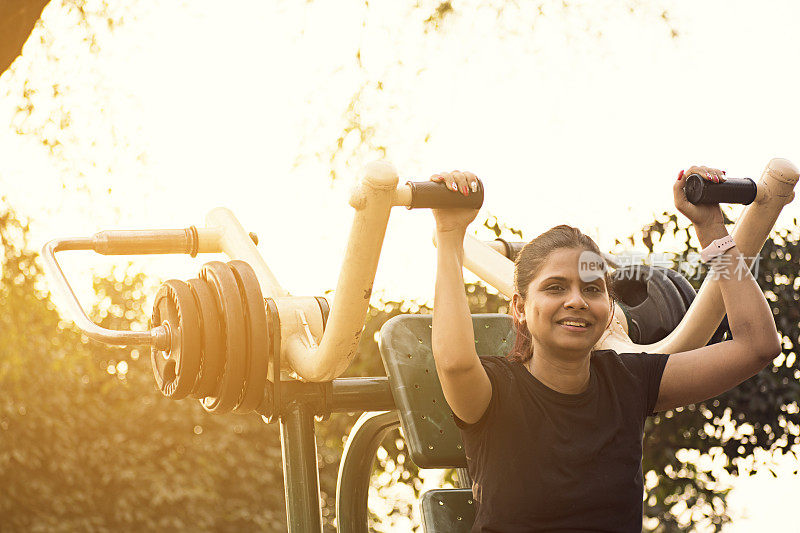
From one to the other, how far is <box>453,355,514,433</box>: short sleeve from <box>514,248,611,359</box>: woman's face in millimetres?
110

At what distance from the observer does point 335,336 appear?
223 cm

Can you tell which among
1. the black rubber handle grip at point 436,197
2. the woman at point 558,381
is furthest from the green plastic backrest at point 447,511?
the black rubber handle grip at point 436,197

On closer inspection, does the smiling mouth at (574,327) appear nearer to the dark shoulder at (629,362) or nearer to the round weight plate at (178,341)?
the dark shoulder at (629,362)

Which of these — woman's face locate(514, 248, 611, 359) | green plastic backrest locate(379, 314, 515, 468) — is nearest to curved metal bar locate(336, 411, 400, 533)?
green plastic backrest locate(379, 314, 515, 468)

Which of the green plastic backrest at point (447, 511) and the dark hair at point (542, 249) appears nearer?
the dark hair at point (542, 249)

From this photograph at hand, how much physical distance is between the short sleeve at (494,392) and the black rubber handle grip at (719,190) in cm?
53

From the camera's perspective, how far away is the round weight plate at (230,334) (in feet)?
7.77

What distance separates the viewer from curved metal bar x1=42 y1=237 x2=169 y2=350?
2.51 m

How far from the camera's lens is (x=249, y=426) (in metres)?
6.68

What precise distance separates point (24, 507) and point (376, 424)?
4.58 m

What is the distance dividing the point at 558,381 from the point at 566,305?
20cm

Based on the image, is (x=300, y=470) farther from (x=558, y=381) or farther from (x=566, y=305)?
(x=566, y=305)

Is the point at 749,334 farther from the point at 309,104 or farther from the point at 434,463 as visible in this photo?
the point at 309,104

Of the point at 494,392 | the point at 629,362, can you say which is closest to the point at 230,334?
the point at 494,392
